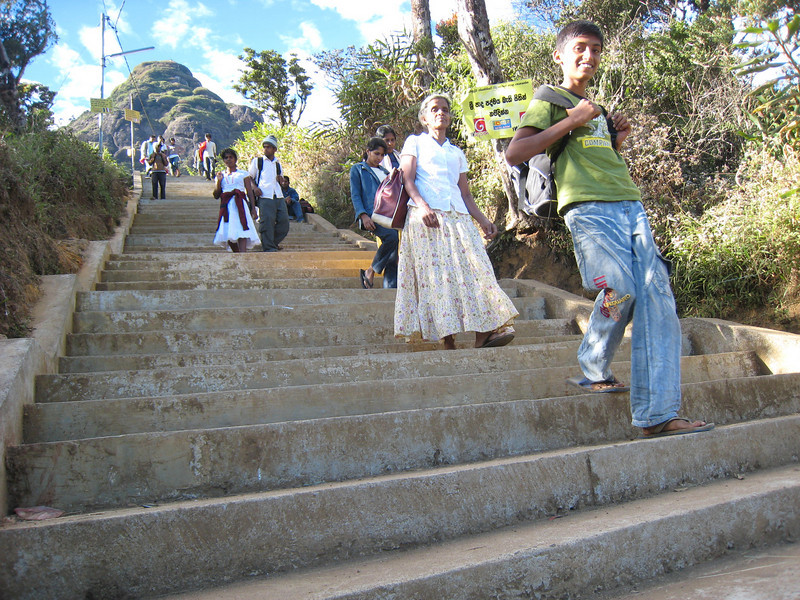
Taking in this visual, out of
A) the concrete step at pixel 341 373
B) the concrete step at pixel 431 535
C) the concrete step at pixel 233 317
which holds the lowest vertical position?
the concrete step at pixel 431 535

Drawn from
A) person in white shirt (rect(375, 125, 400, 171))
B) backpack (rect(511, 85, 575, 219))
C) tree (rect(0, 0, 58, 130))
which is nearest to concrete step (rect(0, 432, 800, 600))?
backpack (rect(511, 85, 575, 219))

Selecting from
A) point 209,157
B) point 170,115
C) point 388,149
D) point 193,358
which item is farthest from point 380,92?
point 170,115

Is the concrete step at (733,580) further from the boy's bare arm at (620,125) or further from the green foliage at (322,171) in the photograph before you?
the green foliage at (322,171)

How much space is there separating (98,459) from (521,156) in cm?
220

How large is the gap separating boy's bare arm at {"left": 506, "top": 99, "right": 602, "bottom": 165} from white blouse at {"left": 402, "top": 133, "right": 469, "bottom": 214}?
3.91ft

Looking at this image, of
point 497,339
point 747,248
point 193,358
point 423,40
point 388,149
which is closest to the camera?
point 193,358

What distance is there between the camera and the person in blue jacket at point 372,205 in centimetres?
616

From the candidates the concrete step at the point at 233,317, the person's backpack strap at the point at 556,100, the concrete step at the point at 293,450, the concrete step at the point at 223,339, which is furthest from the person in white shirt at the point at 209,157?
the concrete step at the point at 293,450

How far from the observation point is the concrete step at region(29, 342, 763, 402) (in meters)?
3.23

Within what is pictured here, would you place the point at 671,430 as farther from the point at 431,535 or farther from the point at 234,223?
the point at 234,223

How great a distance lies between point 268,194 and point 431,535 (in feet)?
23.7

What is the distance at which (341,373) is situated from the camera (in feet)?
11.9

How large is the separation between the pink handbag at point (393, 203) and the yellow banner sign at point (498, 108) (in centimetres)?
166

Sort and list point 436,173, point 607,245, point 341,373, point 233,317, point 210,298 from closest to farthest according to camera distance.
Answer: point 607,245 → point 341,373 → point 436,173 → point 233,317 → point 210,298
